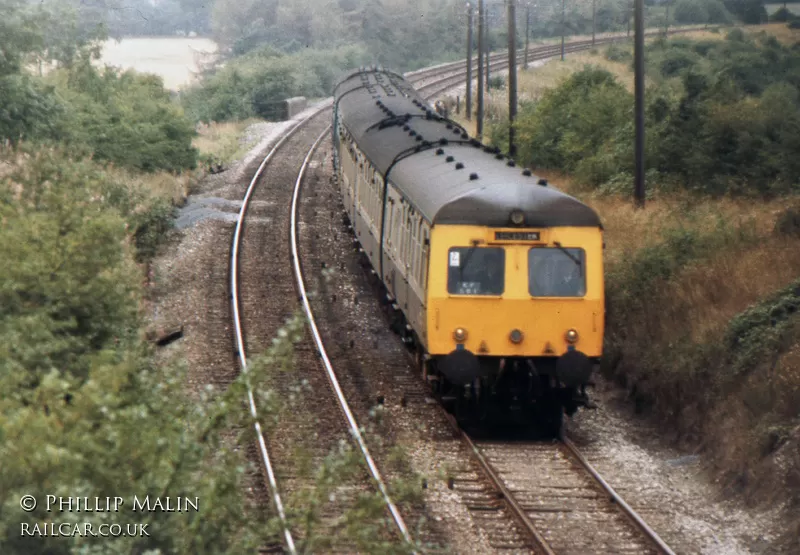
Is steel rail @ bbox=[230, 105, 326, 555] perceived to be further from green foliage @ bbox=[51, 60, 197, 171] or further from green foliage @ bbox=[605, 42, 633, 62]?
green foliage @ bbox=[605, 42, 633, 62]

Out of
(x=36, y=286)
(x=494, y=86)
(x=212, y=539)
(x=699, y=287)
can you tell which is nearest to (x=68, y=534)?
(x=212, y=539)

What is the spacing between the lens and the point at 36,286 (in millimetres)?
11898

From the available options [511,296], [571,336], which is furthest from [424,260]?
[571,336]

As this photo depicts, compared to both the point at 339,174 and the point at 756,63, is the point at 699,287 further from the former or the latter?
the point at 756,63

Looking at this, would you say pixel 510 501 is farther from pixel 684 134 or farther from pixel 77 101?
pixel 77 101

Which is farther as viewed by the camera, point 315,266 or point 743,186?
point 315,266

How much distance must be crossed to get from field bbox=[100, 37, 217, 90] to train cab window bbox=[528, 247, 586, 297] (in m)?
50.0

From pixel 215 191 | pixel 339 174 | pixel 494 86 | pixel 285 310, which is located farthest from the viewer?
pixel 494 86

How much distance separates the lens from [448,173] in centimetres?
1453

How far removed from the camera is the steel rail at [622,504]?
10.1 meters

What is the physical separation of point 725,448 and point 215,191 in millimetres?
20032

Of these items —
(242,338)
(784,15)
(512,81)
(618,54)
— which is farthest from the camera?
(618,54)

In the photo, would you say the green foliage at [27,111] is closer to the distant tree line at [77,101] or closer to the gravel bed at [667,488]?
the distant tree line at [77,101]

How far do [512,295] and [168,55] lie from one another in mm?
66688
